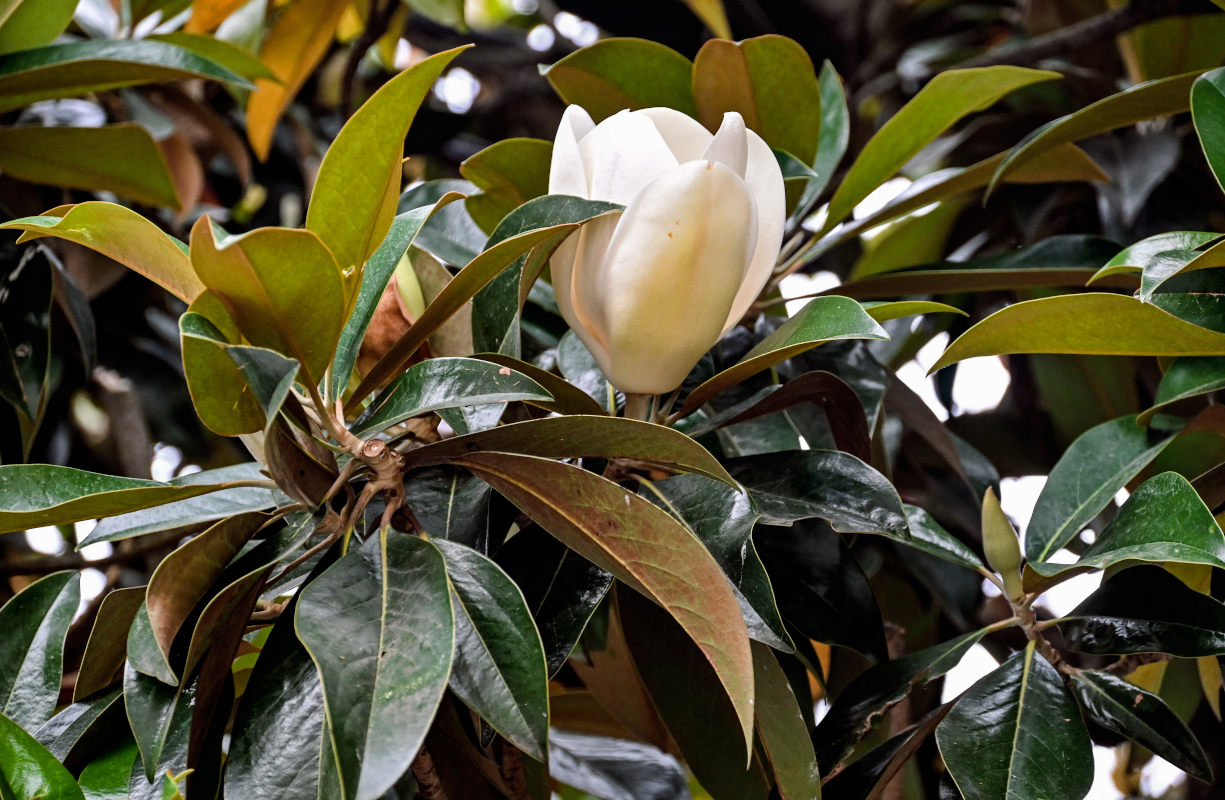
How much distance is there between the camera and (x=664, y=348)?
0.57 meters

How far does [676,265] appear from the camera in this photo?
54cm

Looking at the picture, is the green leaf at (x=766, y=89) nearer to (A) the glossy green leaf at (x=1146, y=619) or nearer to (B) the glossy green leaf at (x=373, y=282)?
(B) the glossy green leaf at (x=373, y=282)

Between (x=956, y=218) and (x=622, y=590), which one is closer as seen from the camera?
(x=622, y=590)

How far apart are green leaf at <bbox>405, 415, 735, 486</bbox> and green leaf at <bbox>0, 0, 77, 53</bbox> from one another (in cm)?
66

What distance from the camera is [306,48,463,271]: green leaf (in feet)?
1.75

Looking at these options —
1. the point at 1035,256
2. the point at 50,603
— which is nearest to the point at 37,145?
the point at 50,603

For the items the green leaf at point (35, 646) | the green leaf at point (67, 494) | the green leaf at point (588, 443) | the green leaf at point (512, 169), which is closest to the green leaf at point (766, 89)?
the green leaf at point (512, 169)

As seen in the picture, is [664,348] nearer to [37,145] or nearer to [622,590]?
[622,590]

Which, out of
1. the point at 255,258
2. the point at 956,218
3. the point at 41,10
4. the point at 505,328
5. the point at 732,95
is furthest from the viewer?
the point at 956,218

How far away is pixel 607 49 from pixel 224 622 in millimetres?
526

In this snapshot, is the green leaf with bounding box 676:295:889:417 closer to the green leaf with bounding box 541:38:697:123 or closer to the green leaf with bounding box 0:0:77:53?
the green leaf with bounding box 541:38:697:123

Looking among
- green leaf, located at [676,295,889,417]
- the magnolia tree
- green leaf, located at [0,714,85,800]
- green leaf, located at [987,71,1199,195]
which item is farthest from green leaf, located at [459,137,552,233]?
green leaf, located at [0,714,85,800]

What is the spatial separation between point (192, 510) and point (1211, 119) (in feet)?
2.34

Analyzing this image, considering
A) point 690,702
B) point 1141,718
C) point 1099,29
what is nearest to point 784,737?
point 690,702
